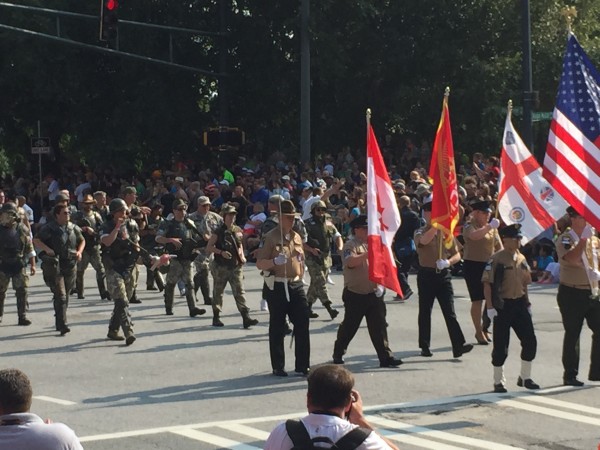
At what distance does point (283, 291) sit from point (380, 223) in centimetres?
137

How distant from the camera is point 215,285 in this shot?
1998 cm

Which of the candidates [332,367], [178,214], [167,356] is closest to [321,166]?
[178,214]

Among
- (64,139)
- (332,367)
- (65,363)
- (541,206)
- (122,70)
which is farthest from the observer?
(64,139)

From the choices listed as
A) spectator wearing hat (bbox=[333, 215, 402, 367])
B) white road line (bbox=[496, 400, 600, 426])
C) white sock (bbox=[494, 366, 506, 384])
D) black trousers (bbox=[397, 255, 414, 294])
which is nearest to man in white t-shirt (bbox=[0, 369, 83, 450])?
white road line (bbox=[496, 400, 600, 426])

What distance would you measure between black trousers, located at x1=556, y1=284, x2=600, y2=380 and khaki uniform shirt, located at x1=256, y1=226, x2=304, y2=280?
117 inches

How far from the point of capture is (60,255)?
19.8 m

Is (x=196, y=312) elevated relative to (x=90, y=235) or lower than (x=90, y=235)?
lower

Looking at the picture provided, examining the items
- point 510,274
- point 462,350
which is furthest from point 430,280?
point 510,274

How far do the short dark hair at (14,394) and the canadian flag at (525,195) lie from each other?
8971mm

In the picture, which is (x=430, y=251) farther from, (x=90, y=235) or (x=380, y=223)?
(x=90, y=235)

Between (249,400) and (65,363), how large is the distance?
138 inches

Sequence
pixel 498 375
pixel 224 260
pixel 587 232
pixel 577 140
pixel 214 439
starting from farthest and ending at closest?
pixel 224 260, pixel 587 232, pixel 498 375, pixel 577 140, pixel 214 439

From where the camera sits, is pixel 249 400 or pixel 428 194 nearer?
pixel 249 400

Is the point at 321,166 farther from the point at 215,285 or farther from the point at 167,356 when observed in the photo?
the point at 167,356
